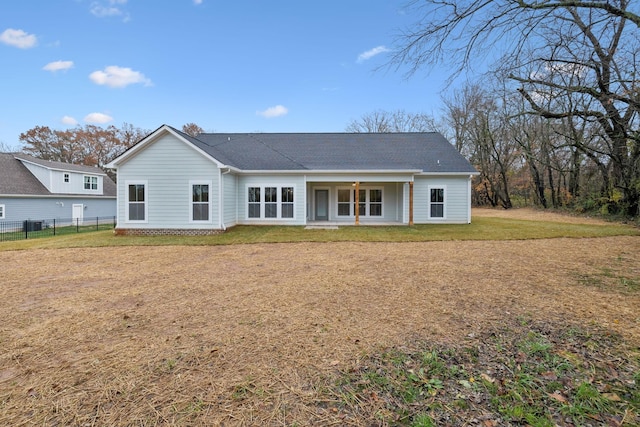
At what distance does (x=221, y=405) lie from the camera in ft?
7.29

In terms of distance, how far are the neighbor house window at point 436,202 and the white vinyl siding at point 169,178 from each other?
34.3 feet

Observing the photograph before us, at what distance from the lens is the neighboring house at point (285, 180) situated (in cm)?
1222

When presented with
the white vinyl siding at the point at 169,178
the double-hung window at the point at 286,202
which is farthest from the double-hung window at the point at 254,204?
the white vinyl siding at the point at 169,178

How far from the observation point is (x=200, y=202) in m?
12.4

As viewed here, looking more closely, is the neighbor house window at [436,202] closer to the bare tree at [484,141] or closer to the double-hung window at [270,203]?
the double-hung window at [270,203]

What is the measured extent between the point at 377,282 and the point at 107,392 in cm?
419

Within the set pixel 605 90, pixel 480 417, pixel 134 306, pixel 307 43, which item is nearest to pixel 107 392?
pixel 134 306

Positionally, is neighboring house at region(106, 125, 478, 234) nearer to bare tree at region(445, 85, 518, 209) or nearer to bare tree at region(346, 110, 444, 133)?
bare tree at region(445, 85, 518, 209)

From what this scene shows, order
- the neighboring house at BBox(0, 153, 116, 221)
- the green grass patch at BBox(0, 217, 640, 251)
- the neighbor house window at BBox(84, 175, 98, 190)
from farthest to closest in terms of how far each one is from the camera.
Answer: the neighbor house window at BBox(84, 175, 98, 190), the neighboring house at BBox(0, 153, 116, 221), the green grass patch at BBox(0, 217, 640, 251)

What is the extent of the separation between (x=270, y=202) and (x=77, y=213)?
17973 millimetres

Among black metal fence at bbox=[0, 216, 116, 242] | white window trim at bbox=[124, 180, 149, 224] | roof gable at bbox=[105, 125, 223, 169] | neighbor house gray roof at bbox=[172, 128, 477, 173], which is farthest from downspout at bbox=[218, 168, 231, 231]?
black metal fence at bbox=[0, 216, 116, 242]

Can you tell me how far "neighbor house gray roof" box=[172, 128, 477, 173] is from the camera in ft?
50.8

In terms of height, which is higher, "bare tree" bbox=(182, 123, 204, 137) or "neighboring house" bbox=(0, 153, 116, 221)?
"bare tree" bbox=(182, 123, 204, 137)

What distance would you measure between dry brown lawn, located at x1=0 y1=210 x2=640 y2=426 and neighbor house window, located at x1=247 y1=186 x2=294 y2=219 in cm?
703
